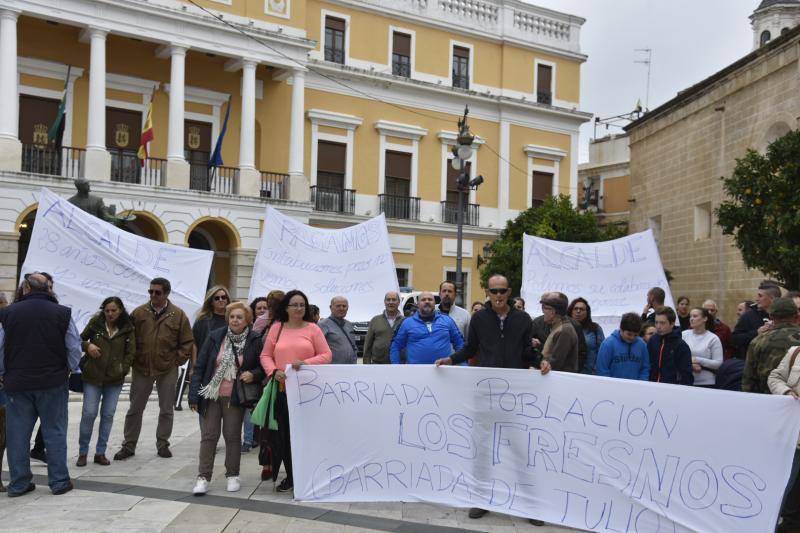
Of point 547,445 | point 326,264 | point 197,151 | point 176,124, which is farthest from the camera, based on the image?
point 197,151

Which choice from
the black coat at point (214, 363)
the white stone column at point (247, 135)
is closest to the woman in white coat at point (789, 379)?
the black coat at point (214, 363)

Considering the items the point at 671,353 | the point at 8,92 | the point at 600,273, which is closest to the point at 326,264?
the point at 600,273

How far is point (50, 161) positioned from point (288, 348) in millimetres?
18701

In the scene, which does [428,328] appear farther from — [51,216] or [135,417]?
[51,216]

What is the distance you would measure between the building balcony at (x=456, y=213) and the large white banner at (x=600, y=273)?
18.9m

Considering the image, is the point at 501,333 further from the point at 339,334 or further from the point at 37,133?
the point at 37,133

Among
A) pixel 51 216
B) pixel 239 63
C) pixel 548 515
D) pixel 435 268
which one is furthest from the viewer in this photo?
pixel 435 268

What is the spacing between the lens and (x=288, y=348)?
679 centimetres

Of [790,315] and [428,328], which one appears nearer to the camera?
[790,315]

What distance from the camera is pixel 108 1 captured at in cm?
2244

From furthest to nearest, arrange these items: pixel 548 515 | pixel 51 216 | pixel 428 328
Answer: pixel 51 216, pixel 428 328, pixel 548 515

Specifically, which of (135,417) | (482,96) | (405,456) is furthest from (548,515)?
(482,96)

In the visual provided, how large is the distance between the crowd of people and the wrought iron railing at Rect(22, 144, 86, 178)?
52.5 ft

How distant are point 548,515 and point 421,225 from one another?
24.5 m
